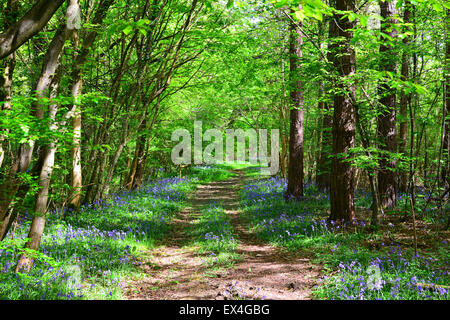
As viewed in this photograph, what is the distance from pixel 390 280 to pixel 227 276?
2328 millimetres

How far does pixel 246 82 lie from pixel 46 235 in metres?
8.43

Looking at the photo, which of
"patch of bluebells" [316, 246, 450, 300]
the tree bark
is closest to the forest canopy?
the tree bark

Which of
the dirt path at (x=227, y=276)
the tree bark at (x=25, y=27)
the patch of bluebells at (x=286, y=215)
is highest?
the tree bark at (x=25, y=27)

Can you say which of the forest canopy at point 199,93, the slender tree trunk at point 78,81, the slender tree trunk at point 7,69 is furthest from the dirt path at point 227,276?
the slender tree trunk at point 7,69

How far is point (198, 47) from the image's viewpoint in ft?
35.6

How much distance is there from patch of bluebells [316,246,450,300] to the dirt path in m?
0.41

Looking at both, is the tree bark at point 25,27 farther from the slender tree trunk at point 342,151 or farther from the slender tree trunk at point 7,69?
the slender tree trunk at point 342,151

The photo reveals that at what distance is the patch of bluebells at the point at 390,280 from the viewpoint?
3.65m

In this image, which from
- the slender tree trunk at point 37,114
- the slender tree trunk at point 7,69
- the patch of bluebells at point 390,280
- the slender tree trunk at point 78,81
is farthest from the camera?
the slender tree trunk at point 78,81

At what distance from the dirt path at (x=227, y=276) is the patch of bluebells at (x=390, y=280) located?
411mm

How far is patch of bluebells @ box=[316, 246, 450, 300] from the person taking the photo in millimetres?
3650

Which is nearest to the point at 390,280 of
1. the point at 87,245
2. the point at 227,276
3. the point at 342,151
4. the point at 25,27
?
the point at 227,276
